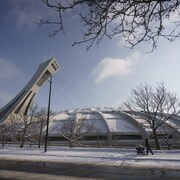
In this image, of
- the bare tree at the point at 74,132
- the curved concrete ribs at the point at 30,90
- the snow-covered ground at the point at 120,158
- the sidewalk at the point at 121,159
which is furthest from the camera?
the curved concrete ribs at the point at 30,90

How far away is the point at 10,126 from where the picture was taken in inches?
1996

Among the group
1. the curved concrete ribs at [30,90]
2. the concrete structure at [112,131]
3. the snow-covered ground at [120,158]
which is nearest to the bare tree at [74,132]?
the concrete structure at [112,131]

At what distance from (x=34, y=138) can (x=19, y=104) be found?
113 feet

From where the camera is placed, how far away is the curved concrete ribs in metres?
81.8

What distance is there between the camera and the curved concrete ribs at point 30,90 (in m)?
81.8

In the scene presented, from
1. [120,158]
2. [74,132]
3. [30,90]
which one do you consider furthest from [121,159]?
[30,90]

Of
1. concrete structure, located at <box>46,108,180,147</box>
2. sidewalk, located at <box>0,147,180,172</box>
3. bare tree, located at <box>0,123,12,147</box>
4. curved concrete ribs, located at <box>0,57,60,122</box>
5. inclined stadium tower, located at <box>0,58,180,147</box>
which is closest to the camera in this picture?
sidewalk, located at <box>0,147,180,172</box>

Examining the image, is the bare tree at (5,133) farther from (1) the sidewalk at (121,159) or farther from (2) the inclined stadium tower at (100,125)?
(1) the sidewalk at (121,159)

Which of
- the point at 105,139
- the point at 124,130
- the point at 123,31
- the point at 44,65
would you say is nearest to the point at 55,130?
the point at 105,139

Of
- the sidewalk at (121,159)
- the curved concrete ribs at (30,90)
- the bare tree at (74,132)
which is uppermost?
the curved concrete ribs at (30,90)

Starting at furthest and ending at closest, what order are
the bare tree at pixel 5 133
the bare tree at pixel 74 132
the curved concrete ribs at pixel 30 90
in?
1. the curved concrete ribs at pixel 30 90
2. the bare tree at pixel 5 133
3. the bare tree at pixel 74 132

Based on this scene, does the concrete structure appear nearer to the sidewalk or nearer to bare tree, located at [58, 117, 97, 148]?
bare tree, located at [58, 117, 97, 148]

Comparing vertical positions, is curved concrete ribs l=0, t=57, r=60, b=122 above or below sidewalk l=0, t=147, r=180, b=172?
above

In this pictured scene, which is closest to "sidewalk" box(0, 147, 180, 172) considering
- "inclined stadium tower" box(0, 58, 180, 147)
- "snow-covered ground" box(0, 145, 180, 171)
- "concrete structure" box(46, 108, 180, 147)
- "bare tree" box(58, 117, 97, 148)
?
"snow-covered ground" box(0, 145, 180, 171)
